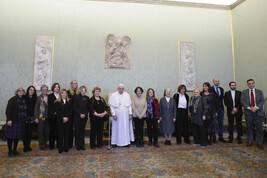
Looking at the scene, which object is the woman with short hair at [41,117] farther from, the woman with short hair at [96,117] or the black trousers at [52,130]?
the woman with short hair at [96,117]

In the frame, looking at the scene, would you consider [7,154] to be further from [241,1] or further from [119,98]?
[241,1]

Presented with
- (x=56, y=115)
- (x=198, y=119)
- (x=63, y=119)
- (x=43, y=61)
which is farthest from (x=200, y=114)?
(x=43, y=61)

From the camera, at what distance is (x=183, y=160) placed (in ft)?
11.0

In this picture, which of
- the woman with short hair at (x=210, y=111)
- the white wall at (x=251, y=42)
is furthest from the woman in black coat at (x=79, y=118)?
the white wall at (x=251, y=42)

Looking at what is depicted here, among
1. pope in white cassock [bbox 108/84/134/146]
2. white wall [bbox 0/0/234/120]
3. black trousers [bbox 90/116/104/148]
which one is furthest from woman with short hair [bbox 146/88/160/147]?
white wall [bbox 0/0/234/120]

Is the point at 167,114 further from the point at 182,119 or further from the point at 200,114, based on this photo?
the point at 200,114

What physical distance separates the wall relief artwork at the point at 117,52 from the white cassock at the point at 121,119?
2.04m

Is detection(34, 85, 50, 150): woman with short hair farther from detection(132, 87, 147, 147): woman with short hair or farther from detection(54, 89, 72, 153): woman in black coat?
detection(132, 87, 147, 147): woman with short hair

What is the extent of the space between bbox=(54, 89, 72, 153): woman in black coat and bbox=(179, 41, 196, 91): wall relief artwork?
13.8ft

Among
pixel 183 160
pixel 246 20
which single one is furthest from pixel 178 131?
pixel 246 20

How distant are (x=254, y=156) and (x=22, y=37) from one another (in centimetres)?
735

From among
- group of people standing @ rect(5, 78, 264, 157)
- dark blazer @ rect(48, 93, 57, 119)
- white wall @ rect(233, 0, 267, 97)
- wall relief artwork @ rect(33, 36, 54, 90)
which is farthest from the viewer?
wall relief artwork @ rect(33, 36, 54, 90)

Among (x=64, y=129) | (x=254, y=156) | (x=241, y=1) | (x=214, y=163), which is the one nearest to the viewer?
(x=214, y=163)

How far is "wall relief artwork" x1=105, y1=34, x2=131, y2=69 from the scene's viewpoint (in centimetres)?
621
